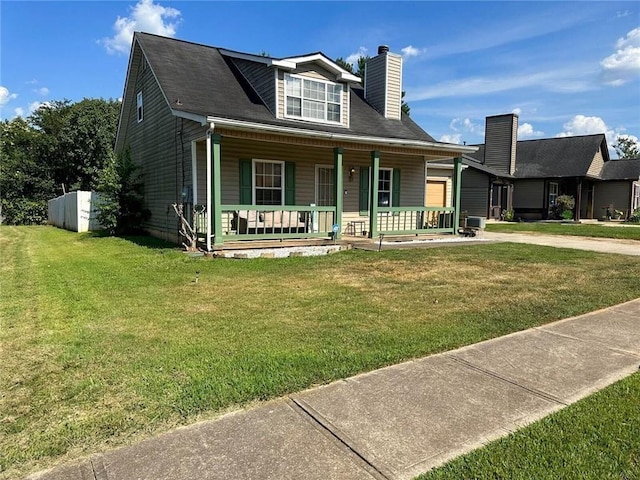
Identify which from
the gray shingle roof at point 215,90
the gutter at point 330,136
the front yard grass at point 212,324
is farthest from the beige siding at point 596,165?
the front yard grass at point 212,324

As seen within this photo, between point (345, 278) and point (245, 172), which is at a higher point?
point (245, 172)

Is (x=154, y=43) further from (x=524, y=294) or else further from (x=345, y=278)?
(x=524, y=294)

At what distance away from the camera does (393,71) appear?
51.6ft

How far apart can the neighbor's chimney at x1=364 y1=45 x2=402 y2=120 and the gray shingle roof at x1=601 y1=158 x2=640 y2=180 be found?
76.9 feet

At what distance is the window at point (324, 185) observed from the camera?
536 inches

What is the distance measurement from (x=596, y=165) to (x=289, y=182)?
2815 cm

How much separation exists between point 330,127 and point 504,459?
11.6m

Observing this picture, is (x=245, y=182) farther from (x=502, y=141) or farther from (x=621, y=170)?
(x=621, y=170)

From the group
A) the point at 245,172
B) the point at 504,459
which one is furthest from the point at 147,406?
the point at 245,172

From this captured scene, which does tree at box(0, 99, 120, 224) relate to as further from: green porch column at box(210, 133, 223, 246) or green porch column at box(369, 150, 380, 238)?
green porch column at box(369, 150, 380, 238)

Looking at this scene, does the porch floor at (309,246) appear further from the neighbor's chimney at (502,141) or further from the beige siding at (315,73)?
the neighbor's chimney at (502,141)

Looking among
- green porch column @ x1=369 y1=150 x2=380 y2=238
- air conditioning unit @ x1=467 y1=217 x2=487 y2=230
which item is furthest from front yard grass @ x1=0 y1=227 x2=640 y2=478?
air conditioning unit @ x1=467 y1=217 x2=487 y2=230

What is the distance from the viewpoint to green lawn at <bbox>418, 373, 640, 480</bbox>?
7.21 ft

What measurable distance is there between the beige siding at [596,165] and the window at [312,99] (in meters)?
23.5
